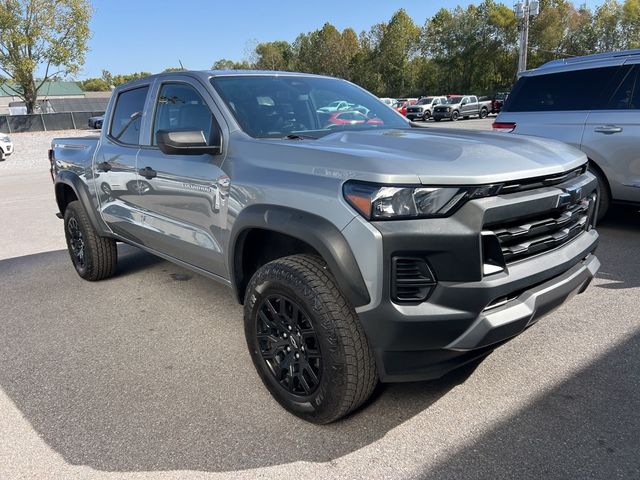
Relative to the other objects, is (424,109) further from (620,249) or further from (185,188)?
(185,188)

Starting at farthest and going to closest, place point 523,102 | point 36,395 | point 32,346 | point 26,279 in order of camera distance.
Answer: point 523,102 → point 26,279 → point 32,346 → point 36,395

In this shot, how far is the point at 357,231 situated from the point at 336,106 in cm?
170

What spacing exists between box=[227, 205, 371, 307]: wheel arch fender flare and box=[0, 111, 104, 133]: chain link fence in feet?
96.2

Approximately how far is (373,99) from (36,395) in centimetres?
310

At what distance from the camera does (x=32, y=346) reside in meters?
3.62

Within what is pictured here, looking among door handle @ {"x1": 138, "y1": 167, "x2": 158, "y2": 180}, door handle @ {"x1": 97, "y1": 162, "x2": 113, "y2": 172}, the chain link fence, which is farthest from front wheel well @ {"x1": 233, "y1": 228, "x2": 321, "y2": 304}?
the chain link fence

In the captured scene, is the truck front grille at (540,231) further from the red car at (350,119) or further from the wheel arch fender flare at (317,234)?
the red car at (350,119)

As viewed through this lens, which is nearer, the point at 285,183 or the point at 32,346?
the point at 285,183

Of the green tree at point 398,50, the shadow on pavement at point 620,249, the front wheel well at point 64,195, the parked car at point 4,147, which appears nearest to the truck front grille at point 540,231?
the shadow on pavement at point 620,249

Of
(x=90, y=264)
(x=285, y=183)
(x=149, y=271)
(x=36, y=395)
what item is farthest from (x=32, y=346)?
(x=285, y=183)

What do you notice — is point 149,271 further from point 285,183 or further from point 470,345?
point 470,345

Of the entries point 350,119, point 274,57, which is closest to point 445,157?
point 350,119

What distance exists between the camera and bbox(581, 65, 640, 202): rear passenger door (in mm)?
5355

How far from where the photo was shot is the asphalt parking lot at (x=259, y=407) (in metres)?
2.32
